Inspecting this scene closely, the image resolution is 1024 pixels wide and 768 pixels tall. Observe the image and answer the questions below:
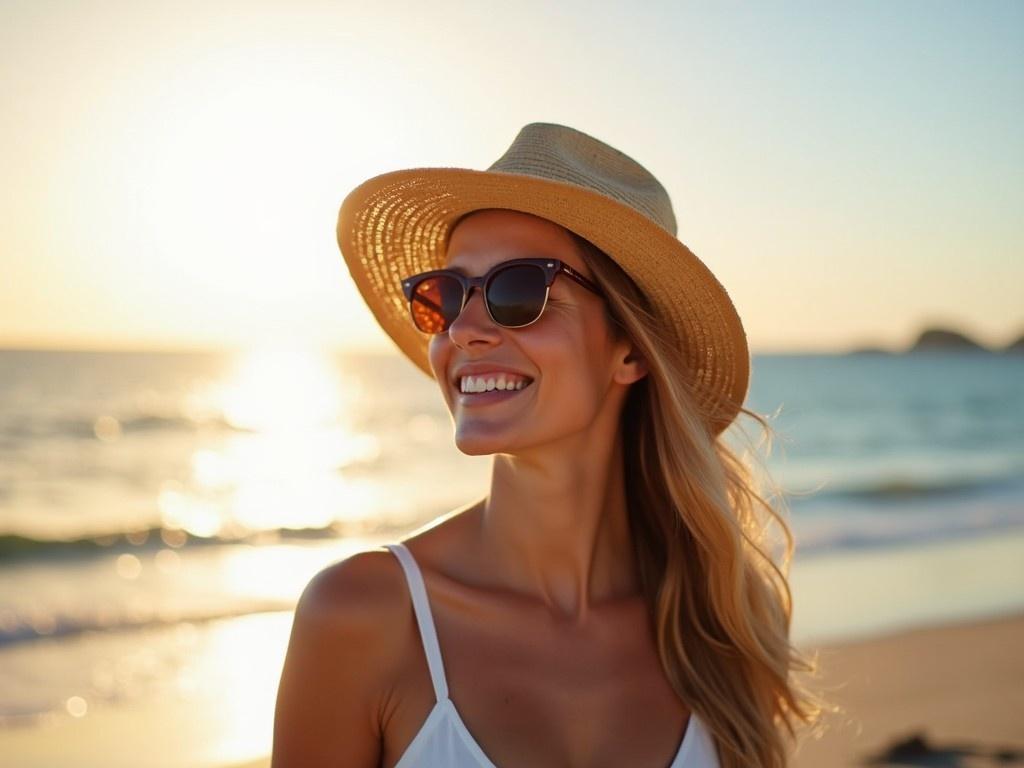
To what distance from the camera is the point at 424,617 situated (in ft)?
8.89

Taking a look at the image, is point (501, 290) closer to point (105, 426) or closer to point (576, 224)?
point (576, 224)

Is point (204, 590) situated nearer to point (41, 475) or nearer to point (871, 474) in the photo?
point (41, 475)

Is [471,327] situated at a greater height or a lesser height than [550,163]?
lesser

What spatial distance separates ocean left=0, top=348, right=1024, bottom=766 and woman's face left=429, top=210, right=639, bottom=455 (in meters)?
0.91

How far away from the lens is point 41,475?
80.5 ft

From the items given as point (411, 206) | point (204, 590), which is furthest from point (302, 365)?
point (411, 206)

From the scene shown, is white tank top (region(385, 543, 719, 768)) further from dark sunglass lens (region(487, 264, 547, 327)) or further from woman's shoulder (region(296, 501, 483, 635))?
dark sunglass lens (region(487, 264, 547, 327))

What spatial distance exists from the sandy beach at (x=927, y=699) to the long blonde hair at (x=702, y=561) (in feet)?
9.97

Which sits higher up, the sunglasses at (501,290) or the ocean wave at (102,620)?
the sunglasses at (501,290)

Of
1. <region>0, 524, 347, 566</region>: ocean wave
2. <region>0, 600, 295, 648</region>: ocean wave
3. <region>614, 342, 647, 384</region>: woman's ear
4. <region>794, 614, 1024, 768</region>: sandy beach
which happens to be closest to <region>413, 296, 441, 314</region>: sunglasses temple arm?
<region>614, 342, 647, 384</region>: woman's ear

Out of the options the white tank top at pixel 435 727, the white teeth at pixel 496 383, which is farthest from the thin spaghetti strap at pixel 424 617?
the white teeth at pixel 496 383

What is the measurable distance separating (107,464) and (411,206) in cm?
2493

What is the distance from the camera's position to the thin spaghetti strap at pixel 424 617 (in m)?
2.65

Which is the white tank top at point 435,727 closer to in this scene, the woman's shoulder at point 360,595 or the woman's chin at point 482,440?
the woman's shoulder at point 360,595
